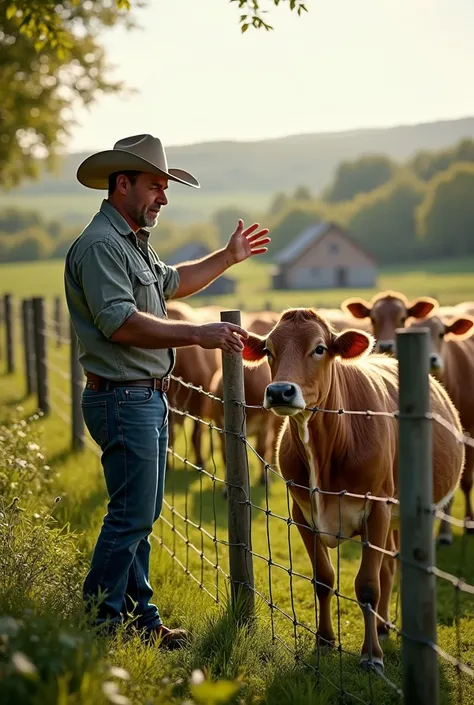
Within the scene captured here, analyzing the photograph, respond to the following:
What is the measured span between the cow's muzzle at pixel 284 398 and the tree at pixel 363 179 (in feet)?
421

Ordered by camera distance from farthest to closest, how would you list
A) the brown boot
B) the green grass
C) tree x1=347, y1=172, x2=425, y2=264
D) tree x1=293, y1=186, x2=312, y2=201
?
the green grass → tree x1=293, y1=186, x2=312, y2=201 → tree x1=347, y1=172, x2=425, y2=264 → the brown boot

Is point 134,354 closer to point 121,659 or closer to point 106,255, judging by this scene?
point 106,255

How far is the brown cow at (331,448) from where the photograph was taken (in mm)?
4766

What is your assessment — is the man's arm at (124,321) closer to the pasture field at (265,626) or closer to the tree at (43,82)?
the pasture field at (265,626)

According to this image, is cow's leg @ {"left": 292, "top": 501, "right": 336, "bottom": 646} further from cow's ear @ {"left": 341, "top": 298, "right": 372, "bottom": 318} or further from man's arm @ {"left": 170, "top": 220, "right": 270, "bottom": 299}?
cow's ear @ {"left": 341, "top": 298, "right": 372, "bottom": 318}

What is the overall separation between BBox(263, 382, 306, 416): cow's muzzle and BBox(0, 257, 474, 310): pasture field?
158ft

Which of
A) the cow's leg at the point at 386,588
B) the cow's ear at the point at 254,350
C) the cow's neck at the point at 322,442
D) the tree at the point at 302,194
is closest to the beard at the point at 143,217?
the cow's ear at the point at 254,350

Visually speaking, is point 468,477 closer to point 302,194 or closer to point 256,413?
point 256,413

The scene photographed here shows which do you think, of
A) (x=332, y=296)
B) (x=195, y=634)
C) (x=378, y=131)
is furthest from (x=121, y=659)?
(x=378, y=131)

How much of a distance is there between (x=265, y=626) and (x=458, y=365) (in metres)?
5.06

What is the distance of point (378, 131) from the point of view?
189 meters


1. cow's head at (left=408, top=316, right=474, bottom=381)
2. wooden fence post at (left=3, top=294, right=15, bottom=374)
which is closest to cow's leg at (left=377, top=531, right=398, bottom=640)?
cow's head at (left=408, top=316, right=474, bottom=381)

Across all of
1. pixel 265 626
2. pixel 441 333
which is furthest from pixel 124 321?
pixel 441 333

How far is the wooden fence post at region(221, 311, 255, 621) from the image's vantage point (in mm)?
4723
